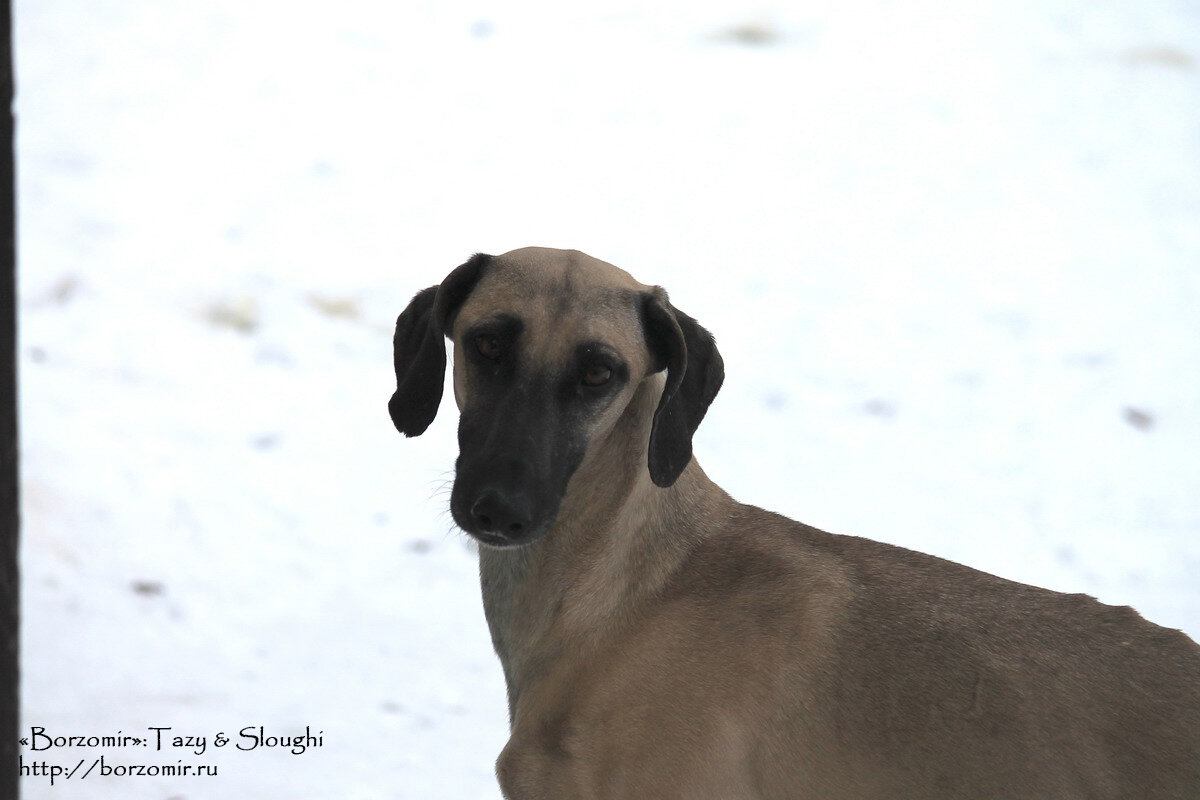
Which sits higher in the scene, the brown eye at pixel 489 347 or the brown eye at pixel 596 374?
the brown eye at pixel 489 347

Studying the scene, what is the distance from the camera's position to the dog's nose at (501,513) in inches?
116

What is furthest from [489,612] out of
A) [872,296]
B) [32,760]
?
[872,296]

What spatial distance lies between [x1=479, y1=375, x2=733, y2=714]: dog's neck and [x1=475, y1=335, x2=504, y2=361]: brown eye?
355 millimetres

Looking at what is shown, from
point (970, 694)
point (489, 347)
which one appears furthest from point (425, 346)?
point (970, 694)

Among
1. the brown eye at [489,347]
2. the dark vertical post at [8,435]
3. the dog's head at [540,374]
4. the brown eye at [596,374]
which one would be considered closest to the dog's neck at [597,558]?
the dog's head at [540,374]

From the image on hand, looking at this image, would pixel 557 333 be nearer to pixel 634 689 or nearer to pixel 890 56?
pixel 634 689

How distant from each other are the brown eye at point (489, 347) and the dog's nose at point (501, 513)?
0.37m

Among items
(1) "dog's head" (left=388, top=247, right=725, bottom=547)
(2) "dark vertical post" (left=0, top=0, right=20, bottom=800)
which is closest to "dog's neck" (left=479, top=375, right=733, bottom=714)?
(1) "dog's head" (left=388, top=247, right=725, bottom=547)

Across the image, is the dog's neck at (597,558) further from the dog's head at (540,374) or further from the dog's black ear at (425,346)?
the dog's black ear at (425,346)

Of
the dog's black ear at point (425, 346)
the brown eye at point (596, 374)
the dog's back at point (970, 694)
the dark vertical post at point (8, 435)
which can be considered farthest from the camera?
the dog's black ear at point (425, 346)

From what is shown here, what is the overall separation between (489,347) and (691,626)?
838 millimetres

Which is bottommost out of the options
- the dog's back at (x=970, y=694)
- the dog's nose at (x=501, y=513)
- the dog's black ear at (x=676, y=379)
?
the dog's back at (x=970, y=694)

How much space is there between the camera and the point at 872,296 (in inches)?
337

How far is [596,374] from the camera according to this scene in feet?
10.2
